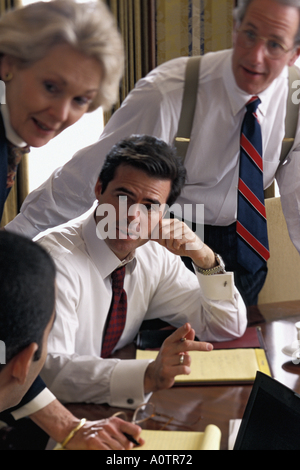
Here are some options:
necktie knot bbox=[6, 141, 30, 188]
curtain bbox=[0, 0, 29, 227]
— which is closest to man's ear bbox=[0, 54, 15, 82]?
necktie knot bbox=[6, 141, 30, 188]

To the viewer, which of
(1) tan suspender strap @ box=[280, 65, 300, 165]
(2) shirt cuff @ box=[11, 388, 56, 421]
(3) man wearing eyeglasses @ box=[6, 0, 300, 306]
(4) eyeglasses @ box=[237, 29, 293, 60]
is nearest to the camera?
(2) shirt cuff @ box=[11, 388, 56, 421]

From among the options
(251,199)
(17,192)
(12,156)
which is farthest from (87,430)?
(17,192)

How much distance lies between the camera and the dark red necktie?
1.36m

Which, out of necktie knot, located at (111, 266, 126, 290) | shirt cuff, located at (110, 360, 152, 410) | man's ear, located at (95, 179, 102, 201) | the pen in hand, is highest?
man's ear, located at (95, 179, 102, 201)

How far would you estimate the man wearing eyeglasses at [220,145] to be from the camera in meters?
1.50

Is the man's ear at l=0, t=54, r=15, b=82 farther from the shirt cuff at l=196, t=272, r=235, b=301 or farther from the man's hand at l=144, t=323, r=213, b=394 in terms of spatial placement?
the shirt cuff at l=196, t=272, r=235, b=301

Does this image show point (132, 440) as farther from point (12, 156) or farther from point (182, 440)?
point (12, 156)

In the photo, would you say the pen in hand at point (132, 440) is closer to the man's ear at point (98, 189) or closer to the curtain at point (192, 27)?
the man's ear at point (98, 189)

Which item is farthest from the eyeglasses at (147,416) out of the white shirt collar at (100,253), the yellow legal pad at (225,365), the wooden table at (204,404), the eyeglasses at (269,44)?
the eyeglasses at (269,44)

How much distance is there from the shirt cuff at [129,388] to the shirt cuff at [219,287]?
18.7 inches

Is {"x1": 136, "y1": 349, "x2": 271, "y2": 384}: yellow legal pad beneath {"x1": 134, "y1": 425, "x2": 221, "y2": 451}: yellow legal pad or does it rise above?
beneath

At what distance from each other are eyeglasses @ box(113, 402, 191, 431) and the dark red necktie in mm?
345

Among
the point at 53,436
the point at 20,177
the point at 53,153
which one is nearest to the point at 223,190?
the point at 53,436

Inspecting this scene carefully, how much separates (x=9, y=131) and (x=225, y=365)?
795 mm
